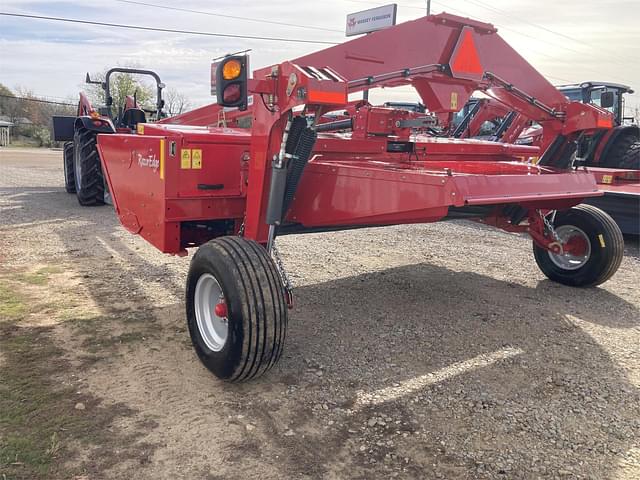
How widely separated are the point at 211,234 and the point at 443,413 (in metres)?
2.09

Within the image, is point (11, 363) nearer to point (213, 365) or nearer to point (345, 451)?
point (213, 365)

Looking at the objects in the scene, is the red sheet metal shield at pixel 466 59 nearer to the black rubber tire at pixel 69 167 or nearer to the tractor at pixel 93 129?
the tractor at pixel 93 129

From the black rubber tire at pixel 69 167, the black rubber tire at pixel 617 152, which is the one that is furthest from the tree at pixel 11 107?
the black rubber tire at pixel 617 152

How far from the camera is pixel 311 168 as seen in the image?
3447 millimetres

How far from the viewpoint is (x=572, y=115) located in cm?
410

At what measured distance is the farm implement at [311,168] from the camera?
2938 millimetres

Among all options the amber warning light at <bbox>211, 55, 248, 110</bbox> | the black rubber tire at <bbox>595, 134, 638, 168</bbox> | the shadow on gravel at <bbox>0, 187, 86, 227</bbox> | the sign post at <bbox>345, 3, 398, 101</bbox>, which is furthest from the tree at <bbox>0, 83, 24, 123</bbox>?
the amber warning light at <bbox>211, 55, 248, 110</bbox>

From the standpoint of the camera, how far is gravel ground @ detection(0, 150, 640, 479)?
243 centimetres

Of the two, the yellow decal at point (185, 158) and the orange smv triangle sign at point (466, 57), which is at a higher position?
the orange smv triangle sign at point (466, 57)

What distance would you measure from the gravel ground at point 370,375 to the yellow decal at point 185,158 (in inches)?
42.5

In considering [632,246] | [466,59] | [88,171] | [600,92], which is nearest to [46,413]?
[466,59]

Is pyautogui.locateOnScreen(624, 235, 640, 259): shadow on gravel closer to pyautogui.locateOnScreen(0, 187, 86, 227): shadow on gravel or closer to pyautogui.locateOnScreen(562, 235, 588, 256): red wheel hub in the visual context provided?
pyautogui.locateOnScreen(562, 235, 588, 256): red wheel hub

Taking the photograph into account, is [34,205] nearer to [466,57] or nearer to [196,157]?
[196,157]

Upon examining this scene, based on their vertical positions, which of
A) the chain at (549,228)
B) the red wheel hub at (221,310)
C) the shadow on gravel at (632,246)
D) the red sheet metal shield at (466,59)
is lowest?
the shadow on gravel at (632,246)
